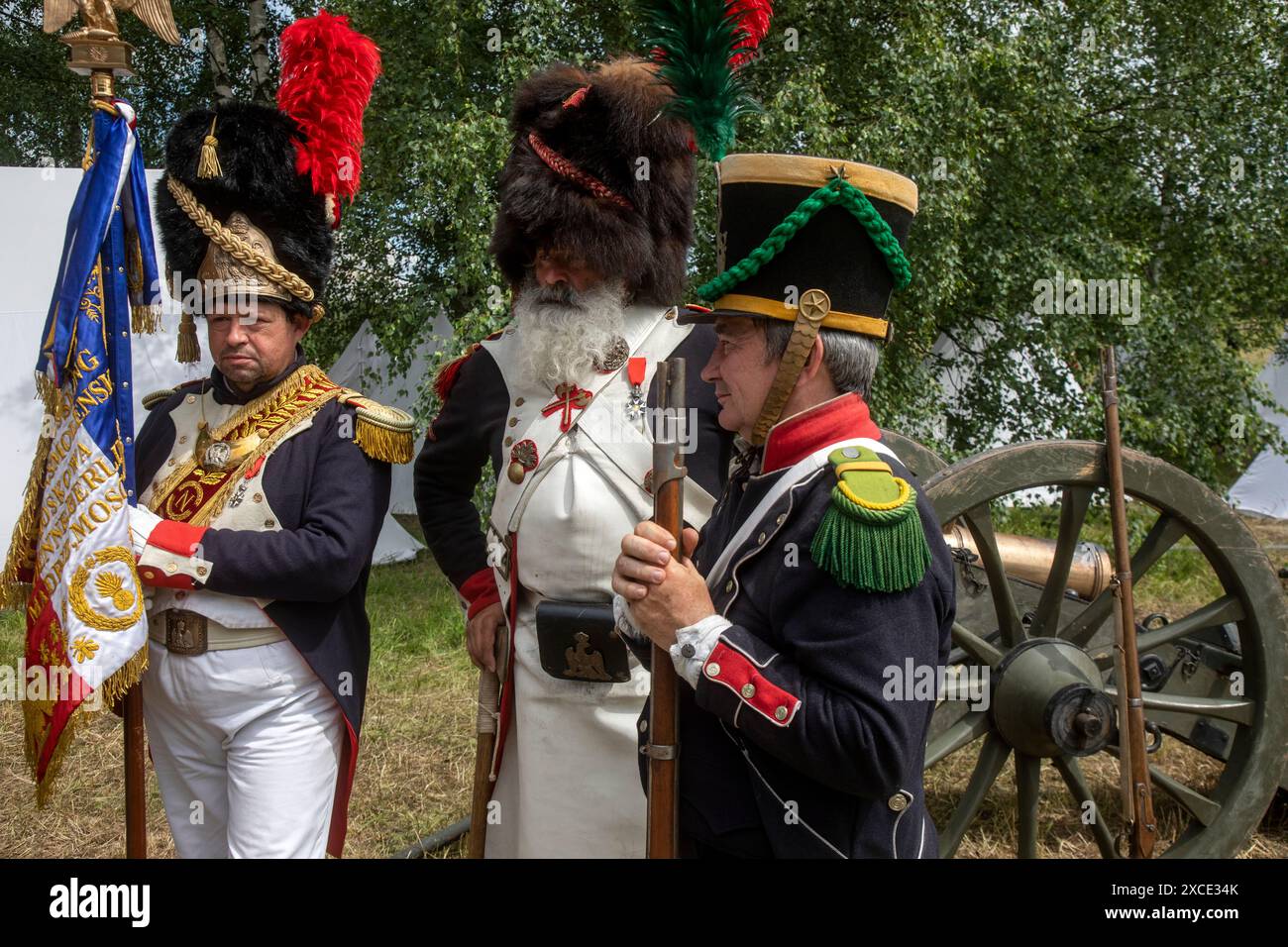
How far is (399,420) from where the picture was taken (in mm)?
2582

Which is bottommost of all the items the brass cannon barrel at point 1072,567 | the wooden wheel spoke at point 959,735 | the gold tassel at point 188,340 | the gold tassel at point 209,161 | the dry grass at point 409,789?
the dry grass at point 409,789

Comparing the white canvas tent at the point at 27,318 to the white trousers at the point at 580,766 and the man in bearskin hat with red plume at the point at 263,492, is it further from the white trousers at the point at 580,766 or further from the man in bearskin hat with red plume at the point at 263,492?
the white trousers at the point at 580,766

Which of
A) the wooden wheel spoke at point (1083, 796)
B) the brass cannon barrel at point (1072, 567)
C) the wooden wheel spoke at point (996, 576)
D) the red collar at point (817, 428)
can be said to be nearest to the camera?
the red collar at point (817, 428)

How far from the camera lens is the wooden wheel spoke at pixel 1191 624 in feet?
10.4

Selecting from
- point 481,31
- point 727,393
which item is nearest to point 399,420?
point 727,393

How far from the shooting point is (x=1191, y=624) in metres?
3.20

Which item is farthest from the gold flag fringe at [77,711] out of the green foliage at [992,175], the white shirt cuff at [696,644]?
the green foliage at [992,175]

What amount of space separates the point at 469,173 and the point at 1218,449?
22.1 ft

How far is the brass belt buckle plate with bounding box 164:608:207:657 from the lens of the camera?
8.06ft

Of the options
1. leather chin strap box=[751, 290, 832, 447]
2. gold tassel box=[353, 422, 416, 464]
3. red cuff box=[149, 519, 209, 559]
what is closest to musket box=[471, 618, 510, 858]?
gold tassel box=[353, 422, 416, 464]

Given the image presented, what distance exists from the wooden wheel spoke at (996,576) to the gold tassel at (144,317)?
7.00 feet

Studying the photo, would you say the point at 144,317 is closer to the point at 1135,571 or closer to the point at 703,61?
the point at 703,61

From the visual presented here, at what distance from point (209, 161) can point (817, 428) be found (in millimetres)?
1645
